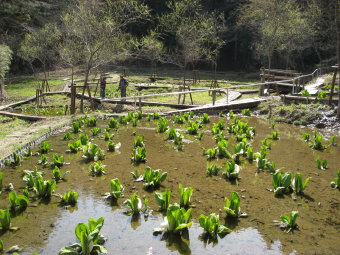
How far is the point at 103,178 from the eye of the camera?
803 cm

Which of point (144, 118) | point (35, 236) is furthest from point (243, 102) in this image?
point (35, 236)

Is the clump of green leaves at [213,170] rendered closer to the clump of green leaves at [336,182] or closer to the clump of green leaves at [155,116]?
the clump of green leaves at [336,182]

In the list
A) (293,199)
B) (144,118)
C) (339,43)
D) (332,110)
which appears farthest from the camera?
(144,118)

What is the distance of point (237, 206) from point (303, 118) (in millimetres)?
9368

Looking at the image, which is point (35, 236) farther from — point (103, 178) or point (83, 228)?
point (103, 178)

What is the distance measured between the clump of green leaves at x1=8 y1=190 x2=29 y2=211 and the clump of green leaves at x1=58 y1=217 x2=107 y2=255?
5.46 feet

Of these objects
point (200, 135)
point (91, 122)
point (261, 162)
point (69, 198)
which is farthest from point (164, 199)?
point (91, 122)

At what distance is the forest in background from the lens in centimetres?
1969

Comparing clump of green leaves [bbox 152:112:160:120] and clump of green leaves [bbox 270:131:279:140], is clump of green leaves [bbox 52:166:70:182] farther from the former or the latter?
clump of green leaves [bbox 152:112:160:120]

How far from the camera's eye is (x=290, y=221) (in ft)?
18.9

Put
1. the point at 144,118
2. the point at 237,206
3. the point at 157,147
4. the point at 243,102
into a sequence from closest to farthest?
the point at 237,206
the point at 157,147
the point at 144,118
the point at 243,102

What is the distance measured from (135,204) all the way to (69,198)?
4.10 feet

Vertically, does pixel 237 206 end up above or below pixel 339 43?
below

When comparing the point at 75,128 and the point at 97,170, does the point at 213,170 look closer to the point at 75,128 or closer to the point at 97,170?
the point at 97,170
